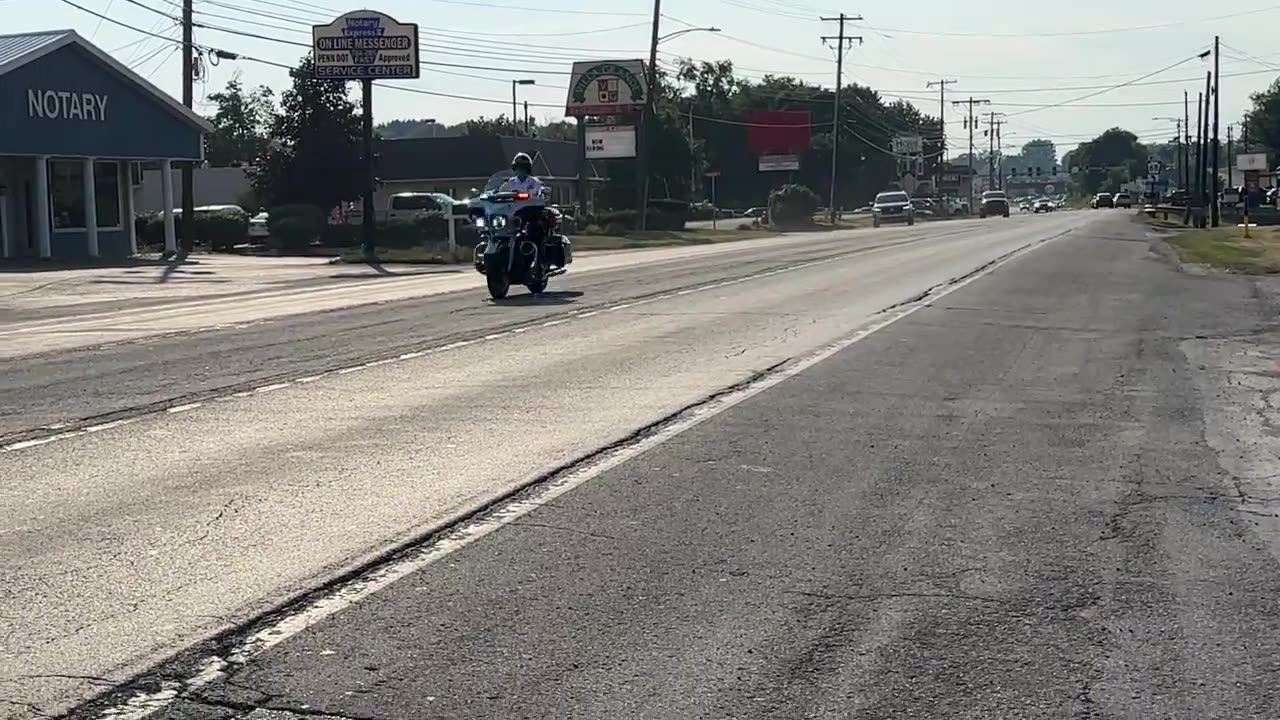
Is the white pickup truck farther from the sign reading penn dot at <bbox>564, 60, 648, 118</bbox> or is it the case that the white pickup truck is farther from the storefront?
the storefront

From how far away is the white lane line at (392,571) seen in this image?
524 centimetres

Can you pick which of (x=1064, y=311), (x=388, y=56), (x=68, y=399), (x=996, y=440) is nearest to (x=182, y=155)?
(x=388, y=56)

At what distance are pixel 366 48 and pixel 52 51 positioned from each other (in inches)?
351

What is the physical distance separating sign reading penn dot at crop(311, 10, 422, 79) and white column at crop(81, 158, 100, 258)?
721cm

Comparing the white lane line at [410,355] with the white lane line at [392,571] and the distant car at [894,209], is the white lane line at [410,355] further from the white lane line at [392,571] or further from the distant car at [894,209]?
the distant car at [894,209]

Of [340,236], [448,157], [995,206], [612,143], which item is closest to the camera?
[340,236]

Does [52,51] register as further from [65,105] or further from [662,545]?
[662,545]

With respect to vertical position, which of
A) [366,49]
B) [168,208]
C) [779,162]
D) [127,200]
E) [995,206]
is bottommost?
[995,206]

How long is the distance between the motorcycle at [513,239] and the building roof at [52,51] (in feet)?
71.5

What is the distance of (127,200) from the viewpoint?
150 feet

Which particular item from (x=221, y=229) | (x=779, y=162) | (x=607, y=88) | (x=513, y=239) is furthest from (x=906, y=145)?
(x=513, y=239)

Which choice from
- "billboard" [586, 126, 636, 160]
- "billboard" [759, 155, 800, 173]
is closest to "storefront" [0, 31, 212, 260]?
"billboard" [586, 126, 636, 160]

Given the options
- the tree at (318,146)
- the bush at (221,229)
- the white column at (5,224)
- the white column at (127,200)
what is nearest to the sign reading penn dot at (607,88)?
the tree at (318,146)

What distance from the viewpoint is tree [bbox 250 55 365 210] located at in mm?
58406
